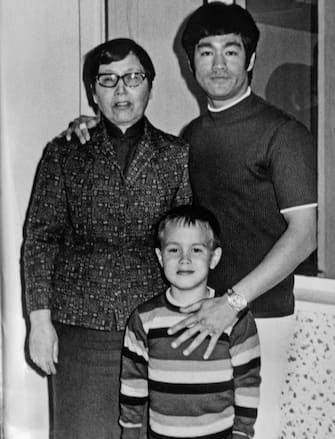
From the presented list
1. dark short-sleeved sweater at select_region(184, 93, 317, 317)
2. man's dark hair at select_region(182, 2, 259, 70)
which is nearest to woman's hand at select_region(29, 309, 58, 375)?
dark short-sleeved sweater at select_region(184, 93, 317, 317)

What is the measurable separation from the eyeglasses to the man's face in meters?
0.10

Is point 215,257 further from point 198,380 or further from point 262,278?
point 198,380

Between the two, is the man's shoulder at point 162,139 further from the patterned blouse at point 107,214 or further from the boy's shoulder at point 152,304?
the boy's shoulder at point 152,304

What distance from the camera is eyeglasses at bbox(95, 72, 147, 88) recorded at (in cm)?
136

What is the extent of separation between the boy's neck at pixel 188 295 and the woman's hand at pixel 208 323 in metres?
0.02

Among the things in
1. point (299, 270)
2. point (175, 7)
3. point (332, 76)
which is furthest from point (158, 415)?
point (175, 7)

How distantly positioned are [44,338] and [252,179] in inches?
18.7

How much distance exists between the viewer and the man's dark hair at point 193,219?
1.32 metres

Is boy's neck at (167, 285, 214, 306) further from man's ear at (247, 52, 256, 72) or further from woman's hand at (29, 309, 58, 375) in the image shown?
man's ear at (247, 52, 256, 72)

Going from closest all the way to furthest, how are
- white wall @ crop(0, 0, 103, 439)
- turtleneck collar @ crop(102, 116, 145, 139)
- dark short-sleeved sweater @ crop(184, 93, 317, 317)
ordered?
dark short-sleeved sweater @ crop(184, 93, 317, 317) < turtleneck collar @ crop(102, 116, 145, 139) < white wall @ crop(0, 0, 103, 439)

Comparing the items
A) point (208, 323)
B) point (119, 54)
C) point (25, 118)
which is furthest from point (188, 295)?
point (25, 118)

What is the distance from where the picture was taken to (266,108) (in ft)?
4.39

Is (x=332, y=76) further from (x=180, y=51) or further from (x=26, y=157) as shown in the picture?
(x=26, y=157)

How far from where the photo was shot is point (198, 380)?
1301mm
